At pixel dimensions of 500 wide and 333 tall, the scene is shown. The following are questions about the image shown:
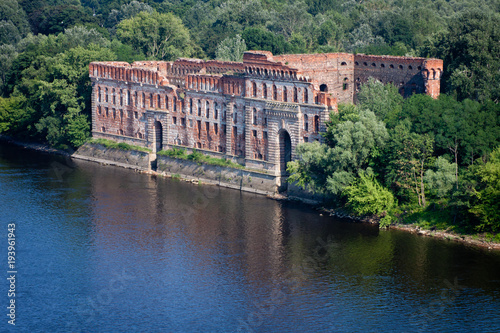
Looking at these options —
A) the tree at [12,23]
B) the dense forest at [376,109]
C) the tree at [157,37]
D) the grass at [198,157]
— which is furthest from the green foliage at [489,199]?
the tree at [12,23]

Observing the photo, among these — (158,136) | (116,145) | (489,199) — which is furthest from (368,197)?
(116,145)

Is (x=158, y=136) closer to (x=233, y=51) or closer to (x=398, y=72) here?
(x=398, y=72)

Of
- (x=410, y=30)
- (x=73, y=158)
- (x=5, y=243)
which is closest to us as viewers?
(x=5, y=243)

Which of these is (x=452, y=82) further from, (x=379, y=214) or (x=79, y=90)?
(x=79, y=90)

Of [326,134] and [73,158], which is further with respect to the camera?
[73,158]

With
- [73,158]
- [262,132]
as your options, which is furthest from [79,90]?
[262,132]

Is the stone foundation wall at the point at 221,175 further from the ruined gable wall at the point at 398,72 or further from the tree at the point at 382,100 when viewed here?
the ruined gable wall at the point at 398,72
